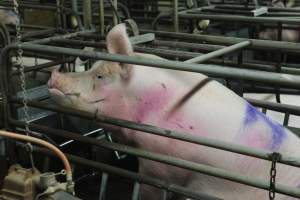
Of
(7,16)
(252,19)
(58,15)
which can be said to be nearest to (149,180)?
(252,19)

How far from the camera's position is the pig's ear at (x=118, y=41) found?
1.84m

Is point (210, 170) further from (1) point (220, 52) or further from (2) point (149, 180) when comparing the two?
(1) point (220, 52)

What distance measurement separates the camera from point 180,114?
1846mm

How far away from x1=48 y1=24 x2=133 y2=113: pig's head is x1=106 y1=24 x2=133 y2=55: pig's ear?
0.06 metres

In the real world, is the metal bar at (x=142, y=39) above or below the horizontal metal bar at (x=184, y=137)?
above

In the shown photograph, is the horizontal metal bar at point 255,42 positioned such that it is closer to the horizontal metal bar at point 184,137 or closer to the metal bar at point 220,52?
the metal bar at point 220,52

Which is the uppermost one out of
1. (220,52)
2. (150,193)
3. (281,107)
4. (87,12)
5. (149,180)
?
(87,12)

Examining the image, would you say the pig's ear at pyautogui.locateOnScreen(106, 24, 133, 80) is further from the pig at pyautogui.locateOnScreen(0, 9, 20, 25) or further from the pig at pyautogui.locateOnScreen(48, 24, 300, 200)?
the pig at pyautogui.locateOnScreen(0, 9, 20, 25)

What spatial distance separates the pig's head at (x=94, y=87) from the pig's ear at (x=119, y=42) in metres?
0.05

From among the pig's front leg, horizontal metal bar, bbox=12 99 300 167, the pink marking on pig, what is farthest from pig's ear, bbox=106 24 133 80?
the pig's front leg

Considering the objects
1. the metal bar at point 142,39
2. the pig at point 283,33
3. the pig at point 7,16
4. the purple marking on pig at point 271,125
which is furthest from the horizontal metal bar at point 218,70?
the pig at point 283,33

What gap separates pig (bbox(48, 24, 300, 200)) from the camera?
182 cm

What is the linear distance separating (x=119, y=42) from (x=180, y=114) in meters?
0.35

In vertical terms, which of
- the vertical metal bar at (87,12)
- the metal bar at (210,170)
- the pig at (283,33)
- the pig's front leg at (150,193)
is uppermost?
the vertical metal bar at (87,12)
